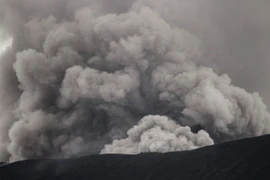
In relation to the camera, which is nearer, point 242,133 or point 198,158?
point 198,158

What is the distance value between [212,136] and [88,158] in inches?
569

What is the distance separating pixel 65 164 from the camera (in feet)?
94.2

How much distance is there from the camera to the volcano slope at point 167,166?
22.1 metres

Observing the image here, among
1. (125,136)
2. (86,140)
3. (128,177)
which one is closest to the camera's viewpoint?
(128,177)

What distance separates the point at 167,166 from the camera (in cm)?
2525

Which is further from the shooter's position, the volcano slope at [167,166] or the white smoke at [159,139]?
the white smoke at [159,139]

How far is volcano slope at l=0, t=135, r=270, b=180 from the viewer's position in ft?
72.4

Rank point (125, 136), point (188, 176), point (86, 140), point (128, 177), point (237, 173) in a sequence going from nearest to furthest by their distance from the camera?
point (237, 173) → point (188, 176) → point (128, 177) → point (125, 136) → point (86, 140)

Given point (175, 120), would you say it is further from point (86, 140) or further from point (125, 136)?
point (86, 140)

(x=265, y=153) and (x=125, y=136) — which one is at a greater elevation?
(x=125, y=136)

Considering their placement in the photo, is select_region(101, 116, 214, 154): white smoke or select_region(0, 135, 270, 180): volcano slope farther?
select_region(101, 116, 214, 154): white smoke

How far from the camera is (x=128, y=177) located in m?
25.0

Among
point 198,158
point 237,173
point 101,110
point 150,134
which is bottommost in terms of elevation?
point 237,173

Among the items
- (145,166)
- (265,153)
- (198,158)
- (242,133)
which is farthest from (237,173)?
(242,133)
